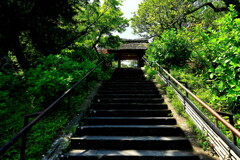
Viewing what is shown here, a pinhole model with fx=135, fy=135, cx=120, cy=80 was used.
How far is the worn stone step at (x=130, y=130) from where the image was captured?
328cm

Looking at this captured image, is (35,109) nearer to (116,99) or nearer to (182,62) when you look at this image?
(116,99)

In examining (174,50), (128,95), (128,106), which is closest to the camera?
(128,106)

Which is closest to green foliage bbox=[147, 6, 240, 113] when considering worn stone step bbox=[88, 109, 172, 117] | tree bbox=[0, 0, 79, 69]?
worn stone step bbox=[88, 109, 172, 117]

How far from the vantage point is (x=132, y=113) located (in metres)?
4.09

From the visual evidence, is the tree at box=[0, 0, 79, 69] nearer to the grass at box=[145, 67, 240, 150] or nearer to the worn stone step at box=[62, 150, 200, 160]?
the worn stone step at box=[62, 150, 200, 160]

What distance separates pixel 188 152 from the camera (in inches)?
107

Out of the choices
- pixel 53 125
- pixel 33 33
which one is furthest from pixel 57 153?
pixel 33 33

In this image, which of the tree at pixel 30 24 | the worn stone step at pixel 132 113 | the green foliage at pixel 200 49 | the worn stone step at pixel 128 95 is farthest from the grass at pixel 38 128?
the green foliage at pixel 200 49

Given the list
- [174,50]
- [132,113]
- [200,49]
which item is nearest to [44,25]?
[132,113]

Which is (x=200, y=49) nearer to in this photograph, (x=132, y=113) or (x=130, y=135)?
(x=132, y=113)

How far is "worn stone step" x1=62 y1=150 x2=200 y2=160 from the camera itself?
2586 mm

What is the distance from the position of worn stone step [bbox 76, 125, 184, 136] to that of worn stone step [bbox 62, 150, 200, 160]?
1.75 ft

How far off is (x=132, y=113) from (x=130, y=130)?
2.61ft

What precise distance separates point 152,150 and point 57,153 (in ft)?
6.33
